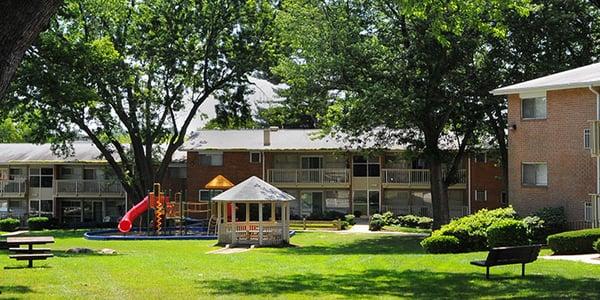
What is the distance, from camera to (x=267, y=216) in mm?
50375

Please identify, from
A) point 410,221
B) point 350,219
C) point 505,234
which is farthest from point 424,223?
point 505,234

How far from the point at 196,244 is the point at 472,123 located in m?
15.0

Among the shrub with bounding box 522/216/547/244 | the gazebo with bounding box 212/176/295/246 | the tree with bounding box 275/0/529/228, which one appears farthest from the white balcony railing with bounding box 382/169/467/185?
the shrub with bounding box 522/216/547/244

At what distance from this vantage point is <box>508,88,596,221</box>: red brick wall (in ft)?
101

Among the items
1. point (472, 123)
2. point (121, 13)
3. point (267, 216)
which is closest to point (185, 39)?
point (121, 13)

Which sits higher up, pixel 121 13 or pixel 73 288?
pixel 121 13

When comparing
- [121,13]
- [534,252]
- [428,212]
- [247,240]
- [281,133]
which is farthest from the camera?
[281,133]

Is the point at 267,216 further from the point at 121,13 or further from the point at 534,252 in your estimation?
the point at 534,252

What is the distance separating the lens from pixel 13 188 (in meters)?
62.0

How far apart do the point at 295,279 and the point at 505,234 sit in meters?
9.40

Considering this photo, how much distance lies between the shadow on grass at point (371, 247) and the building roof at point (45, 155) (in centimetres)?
2630

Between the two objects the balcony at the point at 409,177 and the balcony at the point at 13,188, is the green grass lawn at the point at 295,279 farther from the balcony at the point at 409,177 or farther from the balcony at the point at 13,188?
the balcony at the point at 13,188

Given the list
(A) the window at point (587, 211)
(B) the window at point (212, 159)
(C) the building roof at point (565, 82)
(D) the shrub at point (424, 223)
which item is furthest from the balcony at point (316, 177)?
(A) the window at point (587, 211)

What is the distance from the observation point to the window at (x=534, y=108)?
32.4 m
